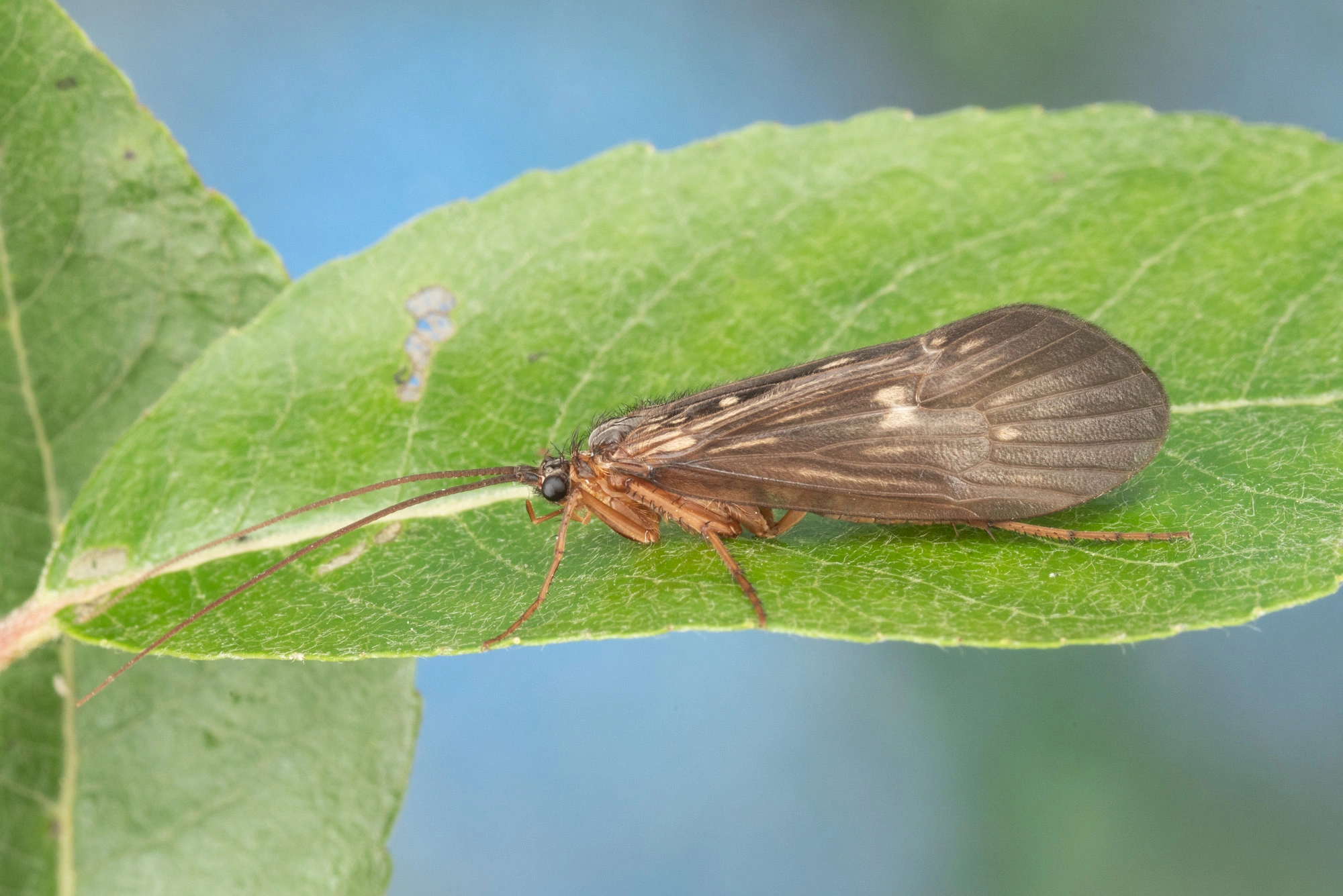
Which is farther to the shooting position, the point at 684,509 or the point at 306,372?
the point at 684,509

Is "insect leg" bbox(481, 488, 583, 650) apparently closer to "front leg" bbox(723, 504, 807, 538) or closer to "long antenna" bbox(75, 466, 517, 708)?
"long antenna" bbox(75, 466, 517, 708)

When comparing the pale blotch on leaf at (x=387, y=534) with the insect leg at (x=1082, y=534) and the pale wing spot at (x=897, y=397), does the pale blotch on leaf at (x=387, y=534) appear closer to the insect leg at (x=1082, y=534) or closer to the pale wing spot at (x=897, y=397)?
the pale wing spot at (x=897, y=397)

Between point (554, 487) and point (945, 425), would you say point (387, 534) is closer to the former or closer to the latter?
point (554, 487)

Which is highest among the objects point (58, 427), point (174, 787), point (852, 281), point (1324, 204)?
point (58, 427)

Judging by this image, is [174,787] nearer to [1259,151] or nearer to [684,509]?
[684,509]

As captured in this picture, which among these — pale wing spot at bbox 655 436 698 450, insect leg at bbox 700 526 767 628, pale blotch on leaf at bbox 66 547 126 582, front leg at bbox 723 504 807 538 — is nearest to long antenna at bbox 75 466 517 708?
pale blotch on leaf at bbox 66 547 126 582

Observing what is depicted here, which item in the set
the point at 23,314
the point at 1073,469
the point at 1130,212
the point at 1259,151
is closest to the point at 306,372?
the point at 23,314
